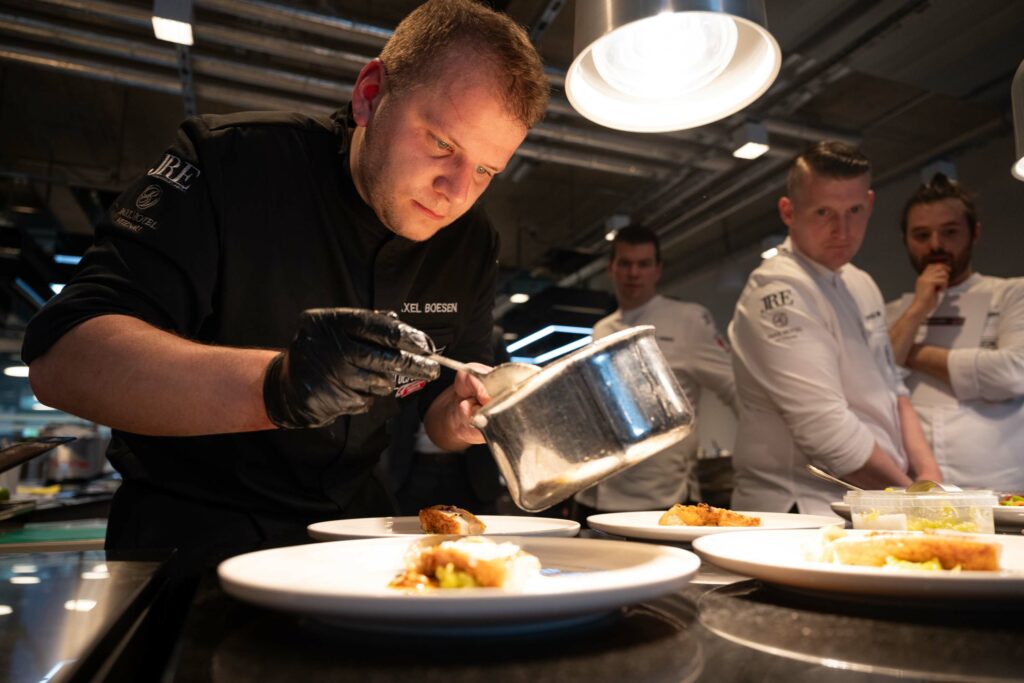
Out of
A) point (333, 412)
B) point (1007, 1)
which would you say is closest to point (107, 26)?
point (333, 412)

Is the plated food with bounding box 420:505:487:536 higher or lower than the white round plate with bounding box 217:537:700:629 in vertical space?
lower

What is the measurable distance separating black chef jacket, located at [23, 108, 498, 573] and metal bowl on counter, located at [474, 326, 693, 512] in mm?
508

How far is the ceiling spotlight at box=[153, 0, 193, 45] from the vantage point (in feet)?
10.2

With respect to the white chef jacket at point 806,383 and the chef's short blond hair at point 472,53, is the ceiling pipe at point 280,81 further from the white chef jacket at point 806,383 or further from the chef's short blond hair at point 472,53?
the chef's short blond hair at point 472,53

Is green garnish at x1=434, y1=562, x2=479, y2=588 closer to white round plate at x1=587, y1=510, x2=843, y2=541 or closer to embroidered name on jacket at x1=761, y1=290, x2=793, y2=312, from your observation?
white round plate at x1=587, y1=510, x2=843, y2=541

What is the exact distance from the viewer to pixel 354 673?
40 centimetres

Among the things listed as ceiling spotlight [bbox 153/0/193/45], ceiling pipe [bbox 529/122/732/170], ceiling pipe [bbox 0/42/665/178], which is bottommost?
ceiling spotlight [bbox 153/0/193/45]

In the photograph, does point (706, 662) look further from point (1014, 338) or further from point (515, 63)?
point (1014, 338)

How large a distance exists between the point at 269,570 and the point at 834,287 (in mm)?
2182

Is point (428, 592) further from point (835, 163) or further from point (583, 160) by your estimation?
point (583, 160)

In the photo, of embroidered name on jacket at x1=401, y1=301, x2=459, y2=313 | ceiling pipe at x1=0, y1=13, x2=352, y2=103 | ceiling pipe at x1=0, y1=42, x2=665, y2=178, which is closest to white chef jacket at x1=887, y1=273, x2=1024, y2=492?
embroidered name on jacket at x1=401, y1=301, x2=459, y2=313

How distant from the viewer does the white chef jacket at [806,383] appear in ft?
6.81

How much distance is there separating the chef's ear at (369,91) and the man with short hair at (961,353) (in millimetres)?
2218

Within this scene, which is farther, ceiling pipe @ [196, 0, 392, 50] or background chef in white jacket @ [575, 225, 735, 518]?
ceiling pipe @ [196, 0, 392, 50]
